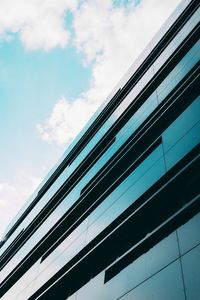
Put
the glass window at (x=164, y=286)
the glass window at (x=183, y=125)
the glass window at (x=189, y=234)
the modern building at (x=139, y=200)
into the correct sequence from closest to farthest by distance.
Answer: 1. the glass window at (x=164, y=286)
2. the glass window at (x=189, y=234)
3. the modern building at (x=139, y=200)
4. the glass window at (x=183, y=125)

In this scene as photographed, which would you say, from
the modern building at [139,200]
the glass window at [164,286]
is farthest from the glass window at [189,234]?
the glass window at [164,286]

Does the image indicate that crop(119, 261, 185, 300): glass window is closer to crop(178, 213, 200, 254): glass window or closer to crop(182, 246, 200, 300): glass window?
crop(182, 246, 200, 300): glass window

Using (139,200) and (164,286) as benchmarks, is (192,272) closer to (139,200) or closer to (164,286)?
(164,286)

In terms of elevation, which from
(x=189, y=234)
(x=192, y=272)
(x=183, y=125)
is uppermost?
(x=183, y=125)

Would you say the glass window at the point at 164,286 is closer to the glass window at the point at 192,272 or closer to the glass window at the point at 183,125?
the glass window at the point at 192,272

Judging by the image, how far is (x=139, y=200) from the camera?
11.5m

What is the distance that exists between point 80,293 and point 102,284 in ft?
5.63

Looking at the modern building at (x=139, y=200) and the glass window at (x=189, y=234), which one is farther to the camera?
the modern building at (x=139, y=200)

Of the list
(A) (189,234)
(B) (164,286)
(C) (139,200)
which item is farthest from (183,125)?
(B) (164,286)

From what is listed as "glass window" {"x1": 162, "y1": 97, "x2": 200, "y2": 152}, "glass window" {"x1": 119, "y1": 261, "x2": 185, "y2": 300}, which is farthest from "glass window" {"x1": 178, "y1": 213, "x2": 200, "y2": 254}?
"glass window" {"x1": 162, "y1": 97, "x2": 200, "y2": 152}

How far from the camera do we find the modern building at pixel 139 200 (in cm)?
836

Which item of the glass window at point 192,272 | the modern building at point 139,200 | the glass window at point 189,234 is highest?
the modern building at point 139,200

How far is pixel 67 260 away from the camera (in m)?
14.9

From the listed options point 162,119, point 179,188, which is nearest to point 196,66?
point 162,119
